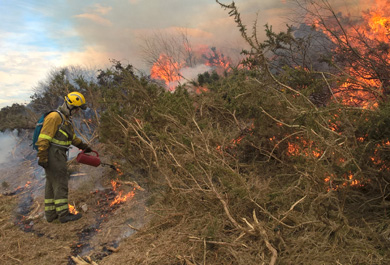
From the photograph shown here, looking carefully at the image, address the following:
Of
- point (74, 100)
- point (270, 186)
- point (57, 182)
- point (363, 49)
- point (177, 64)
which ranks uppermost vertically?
point (177, 64)

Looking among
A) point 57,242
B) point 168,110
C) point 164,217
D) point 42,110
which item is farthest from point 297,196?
point 42,110

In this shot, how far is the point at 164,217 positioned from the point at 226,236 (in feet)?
3.33

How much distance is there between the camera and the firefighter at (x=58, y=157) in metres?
4.45

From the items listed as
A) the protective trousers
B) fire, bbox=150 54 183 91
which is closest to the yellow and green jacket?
the protective trousers

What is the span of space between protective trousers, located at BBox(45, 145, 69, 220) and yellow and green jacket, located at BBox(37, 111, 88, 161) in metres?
0.13

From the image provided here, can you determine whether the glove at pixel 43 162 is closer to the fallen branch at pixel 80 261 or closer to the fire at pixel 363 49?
the fallen branch at pixel 80 261

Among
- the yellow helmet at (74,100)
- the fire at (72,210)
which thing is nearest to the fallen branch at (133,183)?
the fire at (72,210)

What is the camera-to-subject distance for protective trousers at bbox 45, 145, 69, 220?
4.57m

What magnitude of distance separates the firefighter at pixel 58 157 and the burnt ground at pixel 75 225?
0.73ft

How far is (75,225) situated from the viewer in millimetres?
4461

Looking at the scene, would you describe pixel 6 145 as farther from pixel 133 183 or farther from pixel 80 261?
pixel 80 261

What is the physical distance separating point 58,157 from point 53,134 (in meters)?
0.43

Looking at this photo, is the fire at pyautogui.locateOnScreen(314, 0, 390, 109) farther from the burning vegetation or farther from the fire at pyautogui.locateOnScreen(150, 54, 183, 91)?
the fire at pyautogui.locateOnScreen(150, 54, 183, 91)

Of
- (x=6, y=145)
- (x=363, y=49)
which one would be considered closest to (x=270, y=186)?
(x=363, y=49)
